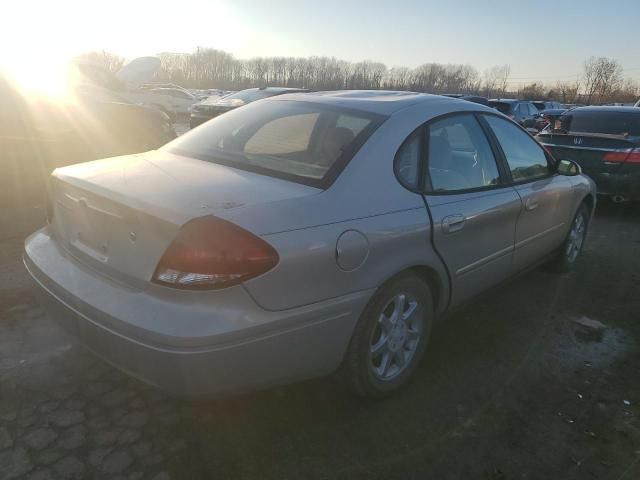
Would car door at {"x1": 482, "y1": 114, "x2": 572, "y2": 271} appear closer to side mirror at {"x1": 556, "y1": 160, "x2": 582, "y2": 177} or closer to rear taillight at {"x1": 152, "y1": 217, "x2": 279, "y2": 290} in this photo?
side mirror at {"x1": 556, "y1": 160, "x2": 582, "y2": 177}

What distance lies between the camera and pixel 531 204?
3.70 metres

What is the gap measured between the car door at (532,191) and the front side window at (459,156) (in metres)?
0.20

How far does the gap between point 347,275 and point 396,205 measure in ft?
1.61

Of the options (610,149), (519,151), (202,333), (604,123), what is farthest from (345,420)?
(604,123)

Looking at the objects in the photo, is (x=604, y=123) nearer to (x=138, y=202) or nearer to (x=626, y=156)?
(x=626, y=156)

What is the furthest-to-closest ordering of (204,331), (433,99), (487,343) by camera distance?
(487,343) → (433,99) → (204,331)

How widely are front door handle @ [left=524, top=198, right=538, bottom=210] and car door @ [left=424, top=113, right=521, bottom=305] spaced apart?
14 cm

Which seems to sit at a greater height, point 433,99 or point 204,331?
point 433,99

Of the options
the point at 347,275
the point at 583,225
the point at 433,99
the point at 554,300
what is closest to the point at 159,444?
the point at 347,275

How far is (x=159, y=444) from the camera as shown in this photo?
233 cm

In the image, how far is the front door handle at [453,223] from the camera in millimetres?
2799

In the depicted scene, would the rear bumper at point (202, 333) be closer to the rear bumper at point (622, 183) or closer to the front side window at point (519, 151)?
the front side window at point (519, 151)

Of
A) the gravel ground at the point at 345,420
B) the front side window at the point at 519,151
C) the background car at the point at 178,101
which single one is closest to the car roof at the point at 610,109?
the front side window at the point at 519,151

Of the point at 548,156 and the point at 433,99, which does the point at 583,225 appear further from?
the point at 433,99
